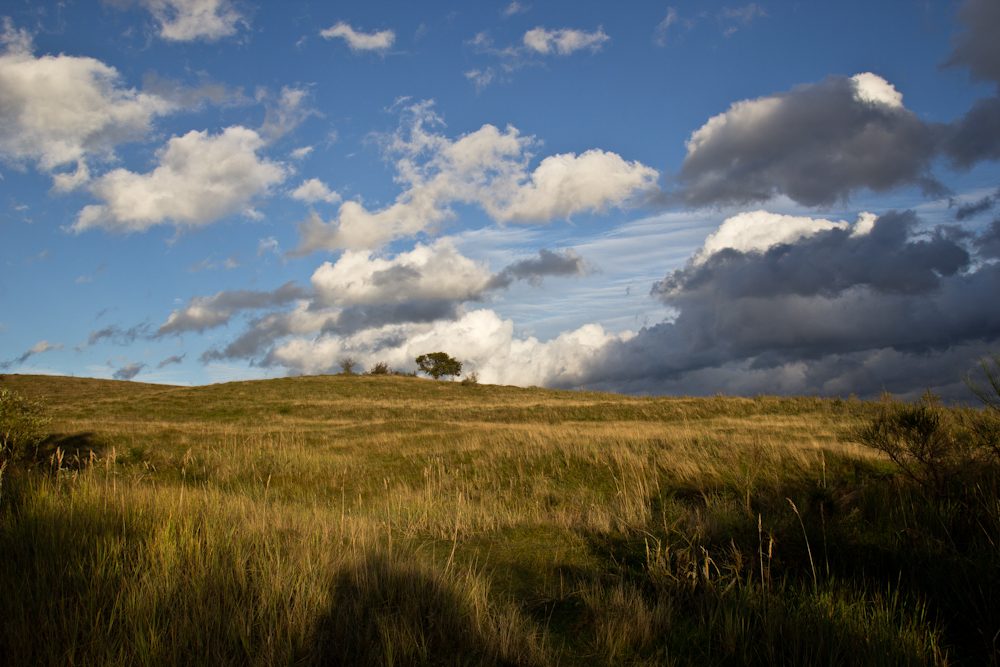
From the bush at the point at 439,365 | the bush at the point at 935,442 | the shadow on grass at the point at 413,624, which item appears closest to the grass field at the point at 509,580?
the shadow on grass at the point at 413,624

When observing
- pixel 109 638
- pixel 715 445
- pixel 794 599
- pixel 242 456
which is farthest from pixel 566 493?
pixel 242 456

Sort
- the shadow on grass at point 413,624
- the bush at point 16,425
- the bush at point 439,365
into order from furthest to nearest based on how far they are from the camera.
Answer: the bush at point 439,365
the bush at point 16,425
the shadow on grass at point 413,624

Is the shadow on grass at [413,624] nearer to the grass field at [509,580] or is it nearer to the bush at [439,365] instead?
the grass field at [509,580]

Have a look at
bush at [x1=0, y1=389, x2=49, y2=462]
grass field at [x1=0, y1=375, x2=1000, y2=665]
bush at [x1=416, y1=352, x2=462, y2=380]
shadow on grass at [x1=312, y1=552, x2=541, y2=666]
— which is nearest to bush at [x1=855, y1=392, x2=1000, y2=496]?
grass field at [x1=0, y1=375, x2=1000, y2=665]

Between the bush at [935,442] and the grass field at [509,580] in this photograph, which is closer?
the grass field at [509,580]

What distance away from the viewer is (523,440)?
52.9 feet

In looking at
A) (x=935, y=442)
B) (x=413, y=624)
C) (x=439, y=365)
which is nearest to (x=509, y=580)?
(x=413, y=624)

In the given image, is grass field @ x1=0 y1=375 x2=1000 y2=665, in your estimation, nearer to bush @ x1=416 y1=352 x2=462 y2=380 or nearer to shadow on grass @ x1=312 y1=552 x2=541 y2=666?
shadow on grass @ x1=312 y1=552 x2=541 y2=666

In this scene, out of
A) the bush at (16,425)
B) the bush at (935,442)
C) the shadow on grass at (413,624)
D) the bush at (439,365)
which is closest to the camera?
the shadow on grass at (413,624)

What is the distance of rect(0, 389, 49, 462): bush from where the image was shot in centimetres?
988

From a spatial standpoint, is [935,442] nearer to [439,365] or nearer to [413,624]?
[413,624]

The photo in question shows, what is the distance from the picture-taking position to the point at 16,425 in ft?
34.3

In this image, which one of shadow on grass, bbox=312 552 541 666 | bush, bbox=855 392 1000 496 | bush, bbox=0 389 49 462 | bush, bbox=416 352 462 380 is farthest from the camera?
bush, bbox=416 352 462 380

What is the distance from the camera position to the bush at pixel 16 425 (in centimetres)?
988
